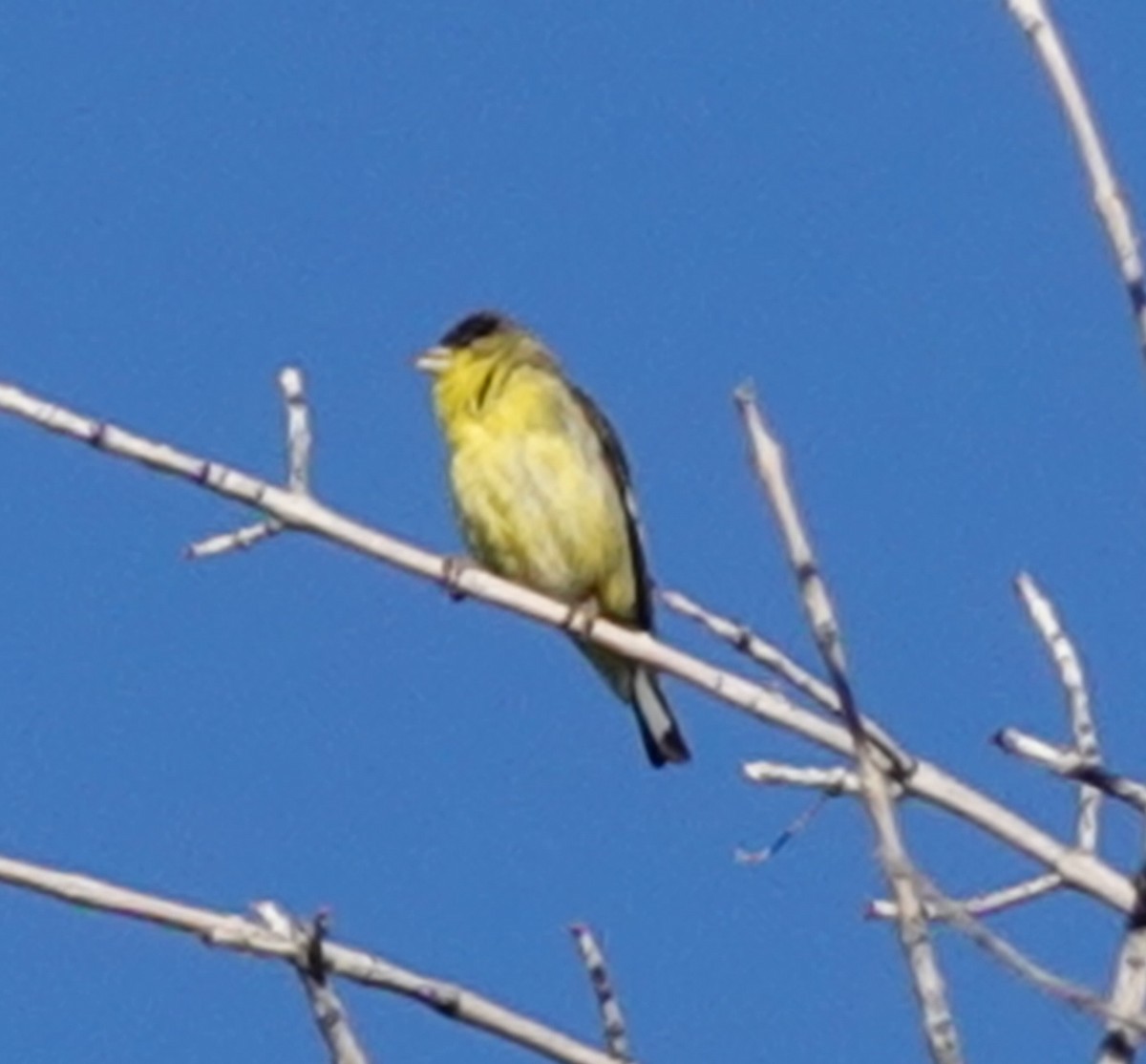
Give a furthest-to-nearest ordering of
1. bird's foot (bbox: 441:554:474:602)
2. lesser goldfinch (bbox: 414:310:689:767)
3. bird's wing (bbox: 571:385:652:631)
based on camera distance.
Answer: bird's wing (bbox: 571:385:652:631), lesser goldfinch (bbox: 414:310:689:767), bird's foot (bbox: 441:554:474:602)

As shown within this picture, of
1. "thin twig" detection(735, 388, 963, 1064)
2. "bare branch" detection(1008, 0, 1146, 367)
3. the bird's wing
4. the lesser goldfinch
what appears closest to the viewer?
"thin twig" detection(735, 388, 963, 1064)

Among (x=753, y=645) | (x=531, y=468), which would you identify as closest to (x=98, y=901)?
(x=753, y=645)

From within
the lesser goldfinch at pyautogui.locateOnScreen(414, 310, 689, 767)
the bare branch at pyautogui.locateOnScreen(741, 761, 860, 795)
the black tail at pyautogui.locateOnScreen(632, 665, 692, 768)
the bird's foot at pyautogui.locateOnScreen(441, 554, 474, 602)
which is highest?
the lesser goldfinch at pyautogui.locateOnScreen(414, 310, 689, 767)

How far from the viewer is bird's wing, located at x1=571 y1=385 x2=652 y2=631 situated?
10352 millimetres

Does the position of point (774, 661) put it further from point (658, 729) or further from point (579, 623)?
point (658, 729)

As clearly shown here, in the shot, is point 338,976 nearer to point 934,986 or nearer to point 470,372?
point 934,986

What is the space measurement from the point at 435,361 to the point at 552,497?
1.07 meters

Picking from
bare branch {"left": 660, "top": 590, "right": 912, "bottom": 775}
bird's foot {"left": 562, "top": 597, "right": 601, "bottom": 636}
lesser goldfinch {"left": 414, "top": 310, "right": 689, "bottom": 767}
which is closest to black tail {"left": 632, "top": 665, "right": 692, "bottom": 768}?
lesser goldfinch {"left": 414, "top": 310, "right": 689, "bottom": 767}

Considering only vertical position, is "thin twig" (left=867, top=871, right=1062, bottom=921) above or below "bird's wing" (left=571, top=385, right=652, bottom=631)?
below

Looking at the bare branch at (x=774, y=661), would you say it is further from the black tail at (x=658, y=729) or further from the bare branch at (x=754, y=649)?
the black tail at (x=658, y=729)

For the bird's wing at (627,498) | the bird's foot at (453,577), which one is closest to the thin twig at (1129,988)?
the bird's foot at (453,577)

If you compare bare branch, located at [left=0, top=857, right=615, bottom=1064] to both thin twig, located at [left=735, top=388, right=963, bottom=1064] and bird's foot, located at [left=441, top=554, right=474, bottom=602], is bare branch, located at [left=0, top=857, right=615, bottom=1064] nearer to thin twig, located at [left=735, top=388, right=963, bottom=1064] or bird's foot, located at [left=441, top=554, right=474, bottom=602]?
thin twig, located at [left=735, top=388, right=963, bottom=1064]

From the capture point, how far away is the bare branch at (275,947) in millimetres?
3455

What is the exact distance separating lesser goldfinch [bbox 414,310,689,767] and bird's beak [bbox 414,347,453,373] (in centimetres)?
7
